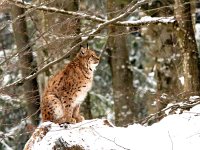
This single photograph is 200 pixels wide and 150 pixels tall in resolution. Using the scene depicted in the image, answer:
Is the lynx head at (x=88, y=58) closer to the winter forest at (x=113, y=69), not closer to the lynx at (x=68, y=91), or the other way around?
the lynx at (x=68, y=91)

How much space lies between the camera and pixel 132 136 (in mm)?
6312

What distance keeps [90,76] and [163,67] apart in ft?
15.8

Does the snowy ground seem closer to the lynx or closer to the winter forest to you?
the winter forest

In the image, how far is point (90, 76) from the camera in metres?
7.78

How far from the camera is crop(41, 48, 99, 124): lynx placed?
734 centimetres

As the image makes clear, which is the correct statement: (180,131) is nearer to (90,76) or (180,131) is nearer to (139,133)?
(139,133)

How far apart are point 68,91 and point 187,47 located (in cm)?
233

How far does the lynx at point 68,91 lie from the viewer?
289 inches

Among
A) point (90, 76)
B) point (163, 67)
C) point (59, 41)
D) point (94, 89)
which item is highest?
point (59, 41)

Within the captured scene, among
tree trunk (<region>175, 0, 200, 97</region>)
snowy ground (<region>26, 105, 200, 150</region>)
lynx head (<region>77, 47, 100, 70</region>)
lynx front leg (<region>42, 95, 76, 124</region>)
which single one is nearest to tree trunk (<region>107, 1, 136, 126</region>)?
tree trunk (<region>175, 0, 200, 97</region>)

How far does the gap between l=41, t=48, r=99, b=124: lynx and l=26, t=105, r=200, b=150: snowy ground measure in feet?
1.63

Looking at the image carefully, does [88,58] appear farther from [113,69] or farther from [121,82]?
[113,69]

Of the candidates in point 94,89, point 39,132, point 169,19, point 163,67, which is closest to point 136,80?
point 94,89

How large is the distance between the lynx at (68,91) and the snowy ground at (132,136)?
50 centimetres
